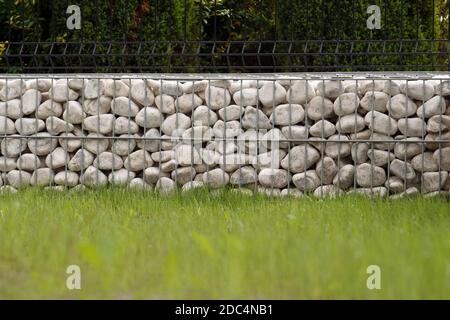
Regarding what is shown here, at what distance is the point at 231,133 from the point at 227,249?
254 centimetres

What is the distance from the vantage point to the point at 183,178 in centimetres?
681

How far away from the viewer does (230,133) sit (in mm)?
6766

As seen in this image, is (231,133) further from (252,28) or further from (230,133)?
(252,28)

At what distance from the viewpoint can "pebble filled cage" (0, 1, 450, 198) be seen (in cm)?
655

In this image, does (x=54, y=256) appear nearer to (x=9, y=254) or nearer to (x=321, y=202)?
(x=9, y=254)

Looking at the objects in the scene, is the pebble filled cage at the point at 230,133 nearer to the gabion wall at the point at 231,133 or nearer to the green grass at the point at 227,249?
the gabion wall at the point at 231,133

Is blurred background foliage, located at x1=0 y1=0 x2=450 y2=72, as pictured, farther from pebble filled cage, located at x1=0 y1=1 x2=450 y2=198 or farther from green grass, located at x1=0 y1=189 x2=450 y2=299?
green grass, located at x1=0 y1=189 x2=450 y2=299

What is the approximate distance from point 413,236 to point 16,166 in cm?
359

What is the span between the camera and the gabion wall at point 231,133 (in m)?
6.55
